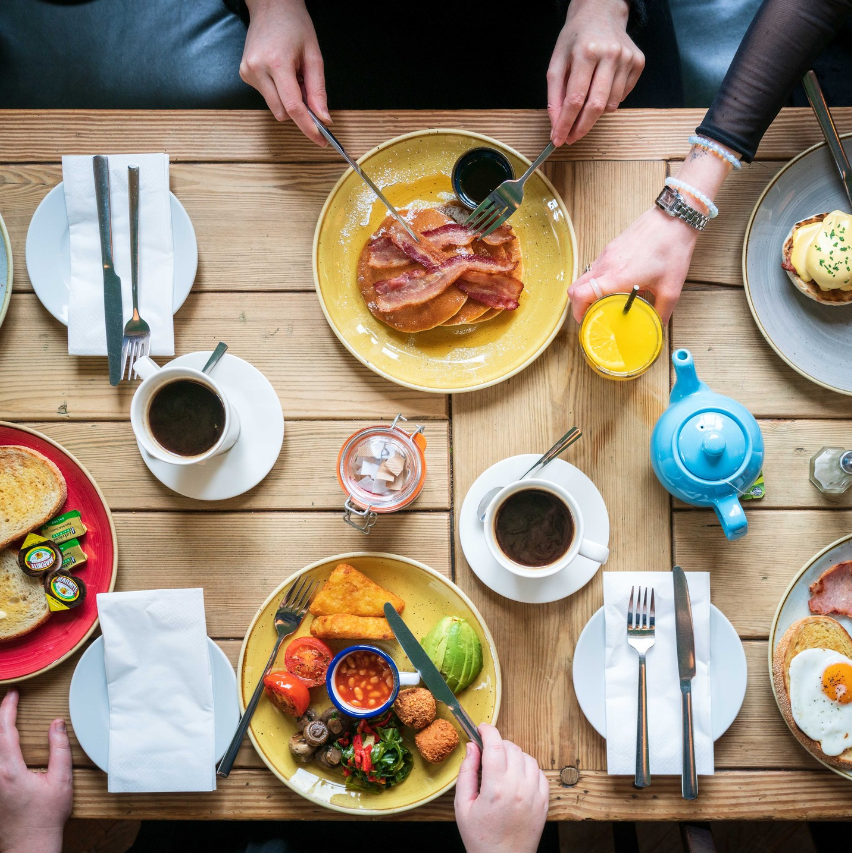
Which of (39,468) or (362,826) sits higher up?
(39,468)

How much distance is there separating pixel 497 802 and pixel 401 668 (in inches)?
10.4

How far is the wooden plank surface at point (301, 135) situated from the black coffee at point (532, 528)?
632mm

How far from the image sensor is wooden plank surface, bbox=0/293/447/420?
120 cm

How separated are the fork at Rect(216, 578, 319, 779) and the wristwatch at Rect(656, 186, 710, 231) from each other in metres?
0.91

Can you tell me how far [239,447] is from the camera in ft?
3.83

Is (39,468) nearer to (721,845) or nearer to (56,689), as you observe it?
(56,689)

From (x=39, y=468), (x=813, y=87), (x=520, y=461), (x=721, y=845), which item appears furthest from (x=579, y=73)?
(x=721, y=845)

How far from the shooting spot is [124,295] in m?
1.17

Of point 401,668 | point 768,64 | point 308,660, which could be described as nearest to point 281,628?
point 308,660

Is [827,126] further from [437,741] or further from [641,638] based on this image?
[437,741]

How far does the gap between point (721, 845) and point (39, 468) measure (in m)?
1.83

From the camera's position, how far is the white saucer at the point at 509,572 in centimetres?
114

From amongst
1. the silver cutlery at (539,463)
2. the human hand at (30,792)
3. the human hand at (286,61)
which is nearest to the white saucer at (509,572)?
the silver cutlery at (539,463)

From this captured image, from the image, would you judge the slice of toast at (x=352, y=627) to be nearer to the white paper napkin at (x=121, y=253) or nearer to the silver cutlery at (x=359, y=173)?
the white paper napkin at (x=121, y=253)
